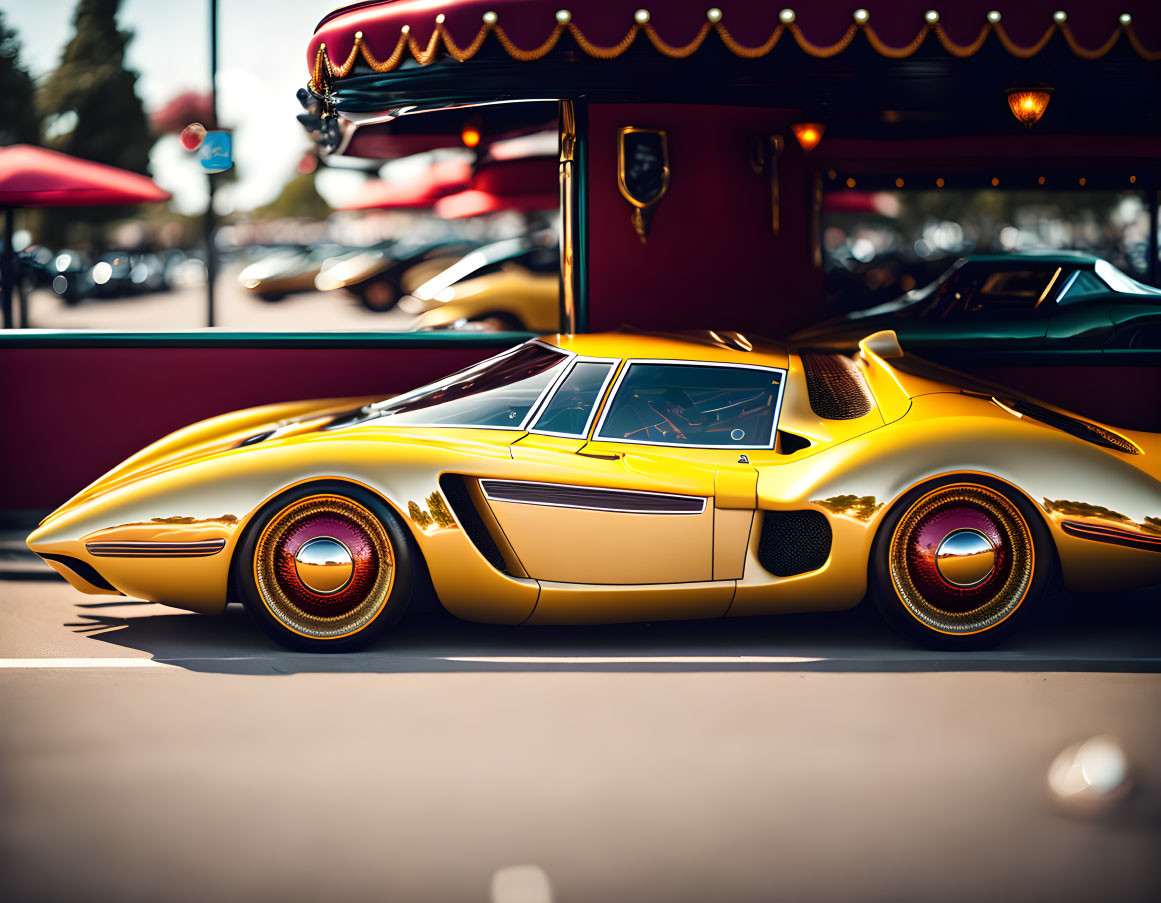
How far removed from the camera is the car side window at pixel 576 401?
4949 mm

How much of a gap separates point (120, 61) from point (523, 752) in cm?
3230

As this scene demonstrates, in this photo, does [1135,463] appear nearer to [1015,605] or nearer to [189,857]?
[1015,605]

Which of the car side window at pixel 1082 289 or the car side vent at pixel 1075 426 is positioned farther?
the car side window at pixel 1082 289

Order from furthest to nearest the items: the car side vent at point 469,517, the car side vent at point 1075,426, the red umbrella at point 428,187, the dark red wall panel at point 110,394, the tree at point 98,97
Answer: the tree at point 98,97
the red umbrella at point 428,187
the dark red wall panel at point 110,394
the car side vent at point 1075,426
the car side vent at point 469,517

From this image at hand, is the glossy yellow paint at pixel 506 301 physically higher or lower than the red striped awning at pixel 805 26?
lower

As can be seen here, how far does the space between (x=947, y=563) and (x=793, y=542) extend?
0.56 meters

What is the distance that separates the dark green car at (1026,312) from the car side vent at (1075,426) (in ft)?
7.86

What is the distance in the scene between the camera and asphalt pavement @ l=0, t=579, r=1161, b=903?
3.03 metres

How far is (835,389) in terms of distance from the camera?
5.22m

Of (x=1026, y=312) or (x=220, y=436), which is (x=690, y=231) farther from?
(x=220, y=436)

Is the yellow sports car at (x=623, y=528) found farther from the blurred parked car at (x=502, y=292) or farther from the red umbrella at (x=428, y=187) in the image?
the red umbrella at (x=428, y=187)

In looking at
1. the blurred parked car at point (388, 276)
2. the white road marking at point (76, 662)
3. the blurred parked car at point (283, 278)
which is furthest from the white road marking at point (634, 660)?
the blurred parked car at point (283, 278)

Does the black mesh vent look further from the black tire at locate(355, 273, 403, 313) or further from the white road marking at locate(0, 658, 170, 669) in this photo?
the black tire at locate(355, 273, 403, 313)

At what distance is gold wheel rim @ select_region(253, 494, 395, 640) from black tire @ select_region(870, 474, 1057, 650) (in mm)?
1812
